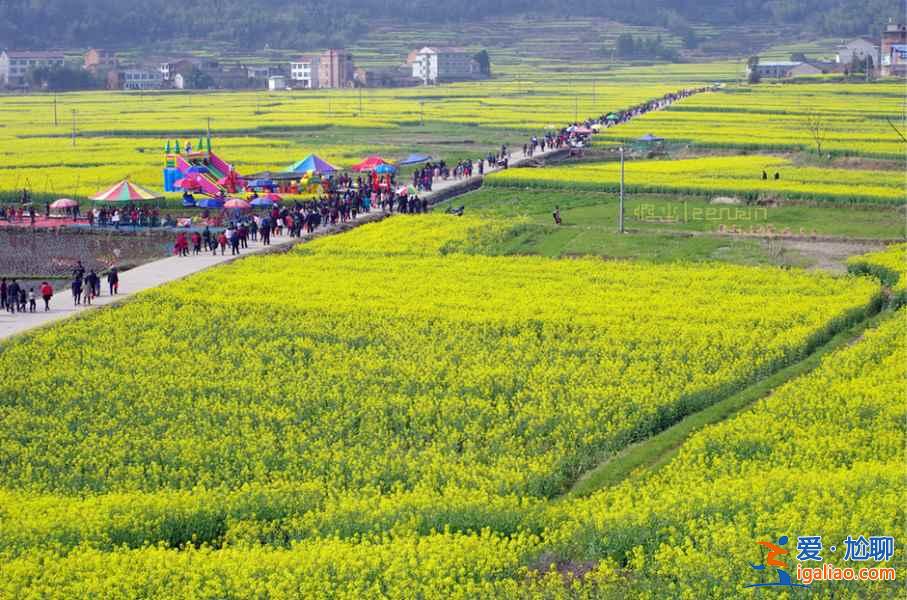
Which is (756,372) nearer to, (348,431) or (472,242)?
(348,431)

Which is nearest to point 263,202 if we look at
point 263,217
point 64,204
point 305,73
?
point 263,217

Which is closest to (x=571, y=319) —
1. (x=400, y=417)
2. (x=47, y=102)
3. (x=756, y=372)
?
(x=756, y=372)

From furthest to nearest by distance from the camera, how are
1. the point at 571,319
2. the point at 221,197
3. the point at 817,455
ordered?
the point at 221,197 → the point at 571,319 → the point at 817,455

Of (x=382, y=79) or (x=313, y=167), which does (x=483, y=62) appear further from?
(x=313, y=167)

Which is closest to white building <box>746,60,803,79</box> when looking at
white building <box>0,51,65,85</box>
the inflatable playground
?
white building <box>0,51,65,85</box>

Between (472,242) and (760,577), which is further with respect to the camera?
(472,242)

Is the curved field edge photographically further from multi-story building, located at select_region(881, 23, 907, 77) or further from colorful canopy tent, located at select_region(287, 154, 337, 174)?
multi-story building, located at select_region(881, 23, 907, 77)

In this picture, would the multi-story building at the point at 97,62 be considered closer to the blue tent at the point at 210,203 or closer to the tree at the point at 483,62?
the tree at the point at 483,62
